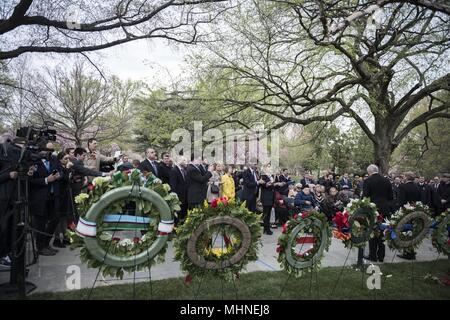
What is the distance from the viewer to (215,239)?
421 cm

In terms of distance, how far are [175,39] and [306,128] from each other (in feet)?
29.5

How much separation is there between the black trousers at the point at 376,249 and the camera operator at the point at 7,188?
6.72m

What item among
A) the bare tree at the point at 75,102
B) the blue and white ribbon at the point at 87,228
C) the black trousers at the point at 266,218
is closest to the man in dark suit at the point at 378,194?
the black trousers at the point at 266,218

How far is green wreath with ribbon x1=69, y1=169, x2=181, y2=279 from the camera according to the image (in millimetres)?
3787

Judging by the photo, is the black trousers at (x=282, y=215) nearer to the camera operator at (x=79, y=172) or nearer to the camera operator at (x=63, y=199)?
the camera operator at (x=79, y=172)

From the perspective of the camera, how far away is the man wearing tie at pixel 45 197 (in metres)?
5.75

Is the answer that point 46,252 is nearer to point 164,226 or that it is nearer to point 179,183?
point 179,183

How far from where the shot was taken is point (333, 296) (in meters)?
4.80

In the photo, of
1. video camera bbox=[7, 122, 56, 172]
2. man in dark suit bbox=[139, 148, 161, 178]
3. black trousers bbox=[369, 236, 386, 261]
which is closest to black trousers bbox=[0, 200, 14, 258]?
video camera bbox=[7, 122, 56, 172]

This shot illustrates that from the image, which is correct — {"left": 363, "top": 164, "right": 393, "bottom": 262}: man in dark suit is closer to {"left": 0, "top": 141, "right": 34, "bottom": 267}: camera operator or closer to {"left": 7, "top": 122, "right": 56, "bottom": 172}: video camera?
{"left": 7, "top": 122, "right": 56, "bottom": 172}: video camera

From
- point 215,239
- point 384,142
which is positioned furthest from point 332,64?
point 215,239
